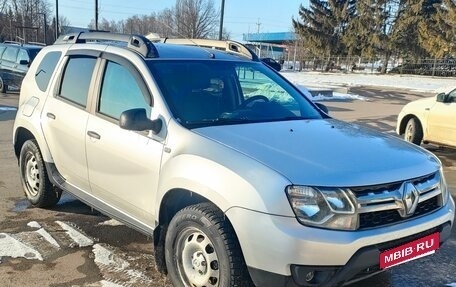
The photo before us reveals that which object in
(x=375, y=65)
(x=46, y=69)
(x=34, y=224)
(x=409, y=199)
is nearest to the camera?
(x=409, y=199)

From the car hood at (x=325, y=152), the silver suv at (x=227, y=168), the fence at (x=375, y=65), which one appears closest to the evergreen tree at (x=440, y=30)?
the fence at (x=375, y=65)

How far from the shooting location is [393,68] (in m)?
46.7

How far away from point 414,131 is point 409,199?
7009 mm

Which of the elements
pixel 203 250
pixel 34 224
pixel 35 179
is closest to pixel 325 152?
pixel 203 250

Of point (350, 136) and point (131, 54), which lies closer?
point (350, 136)

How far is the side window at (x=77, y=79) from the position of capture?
444cm

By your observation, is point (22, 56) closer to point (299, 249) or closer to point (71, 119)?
point (71, 119)

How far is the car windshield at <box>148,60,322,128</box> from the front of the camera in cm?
375

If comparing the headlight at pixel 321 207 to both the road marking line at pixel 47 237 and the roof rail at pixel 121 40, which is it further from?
the road marking line at pixel 47 237

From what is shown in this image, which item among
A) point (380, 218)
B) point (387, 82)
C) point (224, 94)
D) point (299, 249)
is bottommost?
point (387, 82)

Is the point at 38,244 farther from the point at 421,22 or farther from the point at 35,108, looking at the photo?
the point at 421,22

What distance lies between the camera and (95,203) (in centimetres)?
430

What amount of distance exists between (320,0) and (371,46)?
9.24 metres

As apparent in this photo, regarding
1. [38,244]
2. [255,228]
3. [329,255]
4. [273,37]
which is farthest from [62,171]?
[273,37]
